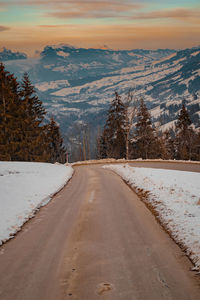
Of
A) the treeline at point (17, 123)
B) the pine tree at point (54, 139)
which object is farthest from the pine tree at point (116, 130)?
the treeline at point (17, 123)

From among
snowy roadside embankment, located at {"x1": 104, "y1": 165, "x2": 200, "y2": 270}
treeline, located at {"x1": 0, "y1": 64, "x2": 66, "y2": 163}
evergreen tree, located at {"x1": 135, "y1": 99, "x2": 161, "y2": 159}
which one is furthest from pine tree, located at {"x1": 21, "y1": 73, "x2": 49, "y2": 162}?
snowy roadside embankment, located at {"x1": 104, "y1": 165, "x2": 200, "y2": 270}

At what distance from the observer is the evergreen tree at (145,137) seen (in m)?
63.6

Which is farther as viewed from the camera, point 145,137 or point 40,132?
point 145,137

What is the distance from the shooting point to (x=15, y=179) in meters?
17.1

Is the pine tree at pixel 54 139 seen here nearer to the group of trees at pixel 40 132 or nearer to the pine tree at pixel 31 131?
the group of trees at pixel 40 132

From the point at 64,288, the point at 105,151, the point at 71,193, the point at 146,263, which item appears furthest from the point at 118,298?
the point at 105,151

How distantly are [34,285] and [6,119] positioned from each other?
36520 millimetres

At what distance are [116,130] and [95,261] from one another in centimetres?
5586

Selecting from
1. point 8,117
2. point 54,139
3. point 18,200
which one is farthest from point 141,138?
point 18,200

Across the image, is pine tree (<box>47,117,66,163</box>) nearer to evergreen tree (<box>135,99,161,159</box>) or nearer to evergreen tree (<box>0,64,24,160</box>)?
evergreen tree (<box>135,99,161,159</box>)

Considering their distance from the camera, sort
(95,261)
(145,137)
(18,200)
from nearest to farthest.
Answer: (95,261) < (18,200) < (145,137)

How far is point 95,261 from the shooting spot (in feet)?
19.2

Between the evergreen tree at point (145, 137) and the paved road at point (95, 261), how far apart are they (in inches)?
2123

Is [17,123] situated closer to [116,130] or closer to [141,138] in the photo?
[116,130]
